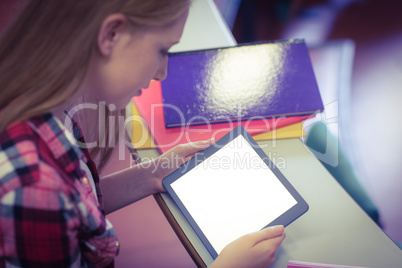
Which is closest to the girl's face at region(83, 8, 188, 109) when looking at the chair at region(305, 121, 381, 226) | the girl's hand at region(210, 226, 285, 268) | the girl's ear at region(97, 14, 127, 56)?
the girl's ear at region(97, 14, 127, 56)

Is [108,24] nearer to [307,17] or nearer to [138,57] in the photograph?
[138,57]

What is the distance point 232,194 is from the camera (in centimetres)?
66

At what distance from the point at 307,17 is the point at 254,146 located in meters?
1.93

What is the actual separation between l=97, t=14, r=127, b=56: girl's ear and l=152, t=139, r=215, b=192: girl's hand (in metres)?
0.28

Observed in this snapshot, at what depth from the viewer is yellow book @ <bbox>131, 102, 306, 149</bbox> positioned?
80 cm

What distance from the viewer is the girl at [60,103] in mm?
478

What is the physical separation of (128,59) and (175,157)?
258 mm

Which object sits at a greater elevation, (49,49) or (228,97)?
(49,49)

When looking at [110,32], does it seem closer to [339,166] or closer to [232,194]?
[232,194]

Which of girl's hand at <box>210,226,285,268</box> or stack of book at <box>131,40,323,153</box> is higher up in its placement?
stack of book at <box>131,40,323,153</box>

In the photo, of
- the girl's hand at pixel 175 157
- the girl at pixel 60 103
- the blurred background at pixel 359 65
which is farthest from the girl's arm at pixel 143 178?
the blurred background at pixel 359 65

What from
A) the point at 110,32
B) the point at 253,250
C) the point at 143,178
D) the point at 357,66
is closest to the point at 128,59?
the point at 110,32

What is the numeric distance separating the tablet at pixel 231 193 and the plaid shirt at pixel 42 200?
0.18m

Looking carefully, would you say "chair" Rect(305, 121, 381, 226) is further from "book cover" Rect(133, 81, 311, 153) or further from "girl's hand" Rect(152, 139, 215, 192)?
"girl's hand" Rect(152, 139, 215, 192)
